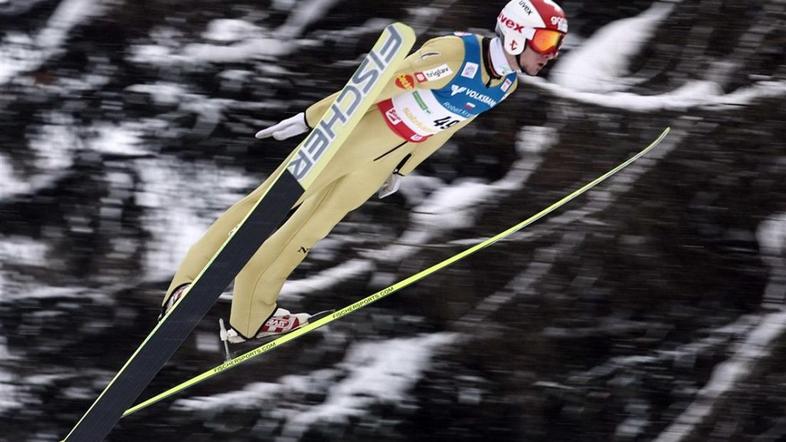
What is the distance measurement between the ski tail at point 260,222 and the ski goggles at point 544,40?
0.41m

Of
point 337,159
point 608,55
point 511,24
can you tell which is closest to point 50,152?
point 337,159

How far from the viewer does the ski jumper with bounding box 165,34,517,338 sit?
2.99 metres

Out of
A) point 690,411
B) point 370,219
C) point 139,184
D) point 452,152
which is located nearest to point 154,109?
point 139,184

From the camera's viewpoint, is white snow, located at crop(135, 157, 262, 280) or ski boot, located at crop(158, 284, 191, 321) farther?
white snow, located at crop(135, 157, 262, 280)

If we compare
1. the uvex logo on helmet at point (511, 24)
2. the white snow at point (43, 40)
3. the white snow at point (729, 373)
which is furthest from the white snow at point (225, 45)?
the white snow at point (729, 373)

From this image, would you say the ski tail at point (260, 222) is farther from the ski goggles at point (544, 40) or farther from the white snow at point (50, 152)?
the white snow at point (50, 152)

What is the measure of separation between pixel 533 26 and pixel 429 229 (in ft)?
4.12

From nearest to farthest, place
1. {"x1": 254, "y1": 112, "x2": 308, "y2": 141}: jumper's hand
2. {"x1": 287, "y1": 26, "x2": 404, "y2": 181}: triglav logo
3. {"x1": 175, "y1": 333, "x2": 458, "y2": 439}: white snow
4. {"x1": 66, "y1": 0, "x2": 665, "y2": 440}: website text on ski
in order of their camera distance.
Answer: {"x1": 287, "y1": 26, "x2": 404, "y2": 181}: triglav logo, {"x1": 66, "y1": 0, "x2": 665, "y2": 440}: website text on ski, {"x1": 254, "y1": 112, "x2": 308, "y2": 141}: jumper's hand, {"x1": 175, "y1": 333, "x2": 458, "y2": 439}: white snow

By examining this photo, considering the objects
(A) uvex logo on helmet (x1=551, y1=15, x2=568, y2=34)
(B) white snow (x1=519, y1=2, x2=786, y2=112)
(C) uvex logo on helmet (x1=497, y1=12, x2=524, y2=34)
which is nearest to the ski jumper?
(C) uvex logo on helmet (x1=497, y1=12, x2=524, y2=34)

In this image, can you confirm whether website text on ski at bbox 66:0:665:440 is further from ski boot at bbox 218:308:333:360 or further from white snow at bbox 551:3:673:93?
white snow at bbox 551:3:673:93

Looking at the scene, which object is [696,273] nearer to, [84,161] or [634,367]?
[634,367]

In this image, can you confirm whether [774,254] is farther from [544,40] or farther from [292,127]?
[292,127]

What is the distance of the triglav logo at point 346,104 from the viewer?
9.23 feet

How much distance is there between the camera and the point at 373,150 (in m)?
3.18
